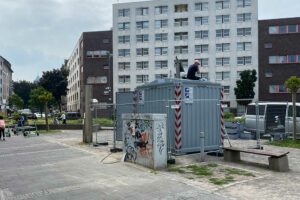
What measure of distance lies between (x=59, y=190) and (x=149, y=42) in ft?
208

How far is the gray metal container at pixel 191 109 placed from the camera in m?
12.6

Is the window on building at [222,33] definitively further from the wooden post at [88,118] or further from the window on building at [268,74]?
the wooden post at [88,118]

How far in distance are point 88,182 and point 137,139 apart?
280 cm

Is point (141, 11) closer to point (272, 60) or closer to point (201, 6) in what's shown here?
point (201, 6)

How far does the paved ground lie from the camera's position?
26.3ft

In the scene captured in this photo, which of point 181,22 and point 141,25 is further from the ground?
point 181,22

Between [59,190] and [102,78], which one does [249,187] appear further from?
[102,78]

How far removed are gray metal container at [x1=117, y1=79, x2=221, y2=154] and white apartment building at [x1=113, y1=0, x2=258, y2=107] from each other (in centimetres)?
5148

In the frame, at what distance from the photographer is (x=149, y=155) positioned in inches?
434

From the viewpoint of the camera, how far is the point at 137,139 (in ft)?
38.5

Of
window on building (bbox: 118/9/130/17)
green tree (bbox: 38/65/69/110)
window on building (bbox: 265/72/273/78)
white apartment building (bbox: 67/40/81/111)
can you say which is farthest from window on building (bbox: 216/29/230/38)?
white apartment building (bbox: 67/40/81/111)

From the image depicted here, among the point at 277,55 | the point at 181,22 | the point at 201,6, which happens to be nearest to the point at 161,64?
the point at 181,22

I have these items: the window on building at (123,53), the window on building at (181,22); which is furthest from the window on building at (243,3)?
the window on building at (123,53)

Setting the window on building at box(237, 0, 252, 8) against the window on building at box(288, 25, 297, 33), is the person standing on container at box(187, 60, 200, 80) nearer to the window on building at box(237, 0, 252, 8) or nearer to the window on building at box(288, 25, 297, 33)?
the window on building at box(288, 25, 297, 33)
